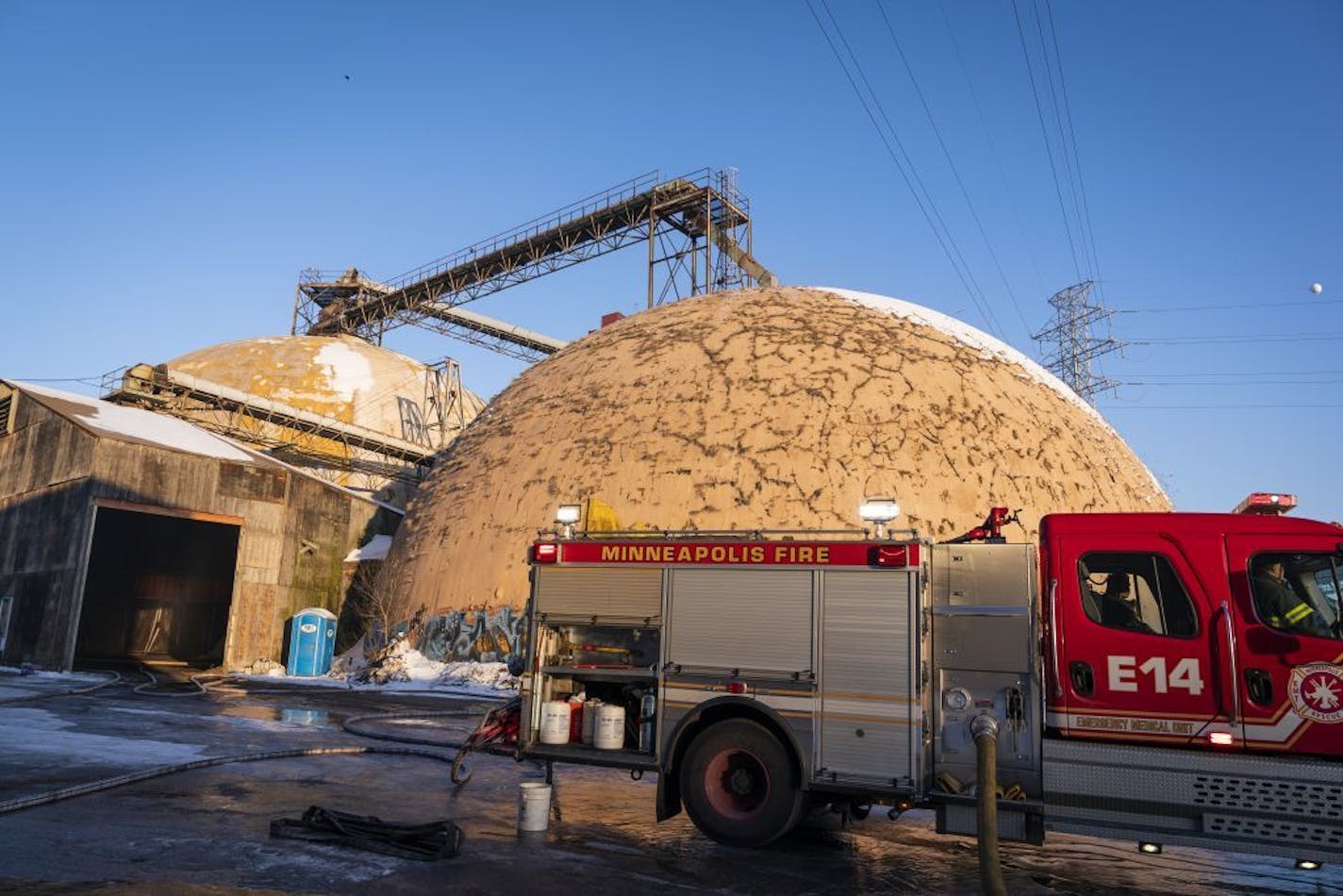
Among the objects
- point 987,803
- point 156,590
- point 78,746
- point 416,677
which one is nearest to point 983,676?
point 987,803

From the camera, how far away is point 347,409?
169 feet

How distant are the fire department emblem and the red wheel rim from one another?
4.30m

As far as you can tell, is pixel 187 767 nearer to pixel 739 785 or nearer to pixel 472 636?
pixel 739 785

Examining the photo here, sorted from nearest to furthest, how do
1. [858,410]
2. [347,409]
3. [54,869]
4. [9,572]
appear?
[54,869], [858,410], [9,572], [347,409]

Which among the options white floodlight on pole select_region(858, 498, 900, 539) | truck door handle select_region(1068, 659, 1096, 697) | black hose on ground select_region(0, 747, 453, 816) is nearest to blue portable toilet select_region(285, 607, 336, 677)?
black hose on ground select_region(0, 747, 453, 816)

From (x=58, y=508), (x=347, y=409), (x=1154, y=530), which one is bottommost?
(x=1154, y=530)

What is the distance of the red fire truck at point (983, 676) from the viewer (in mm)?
7152

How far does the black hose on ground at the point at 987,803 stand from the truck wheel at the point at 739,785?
167 cm

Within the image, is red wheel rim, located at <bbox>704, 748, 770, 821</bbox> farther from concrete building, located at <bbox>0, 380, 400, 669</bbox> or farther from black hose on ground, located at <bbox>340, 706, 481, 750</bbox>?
concrete building, located at <bbox>0, 380, 400, 669</bbox>

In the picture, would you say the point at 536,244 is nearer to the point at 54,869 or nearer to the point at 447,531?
the point at 447,531

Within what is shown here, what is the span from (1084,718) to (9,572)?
31384 millimetres

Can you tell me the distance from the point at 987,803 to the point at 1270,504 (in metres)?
3.77

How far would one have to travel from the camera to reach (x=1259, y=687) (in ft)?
23.6

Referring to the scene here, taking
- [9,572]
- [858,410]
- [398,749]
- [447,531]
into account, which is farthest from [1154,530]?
[9,572]
